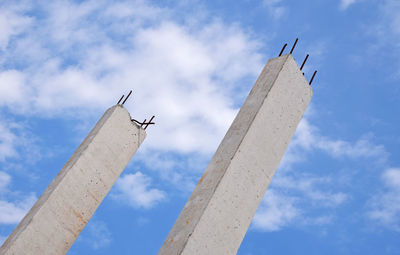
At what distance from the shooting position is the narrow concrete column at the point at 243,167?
3.37 m

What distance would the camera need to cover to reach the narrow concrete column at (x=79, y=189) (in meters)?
5.40

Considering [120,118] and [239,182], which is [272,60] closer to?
[239,182]

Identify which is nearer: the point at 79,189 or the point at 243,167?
the point at 243,167

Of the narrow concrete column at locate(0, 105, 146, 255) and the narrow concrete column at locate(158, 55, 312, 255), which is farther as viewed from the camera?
the narrow concrete column at locate(0, 105, 146, 255)

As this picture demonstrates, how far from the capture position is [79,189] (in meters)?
5.97

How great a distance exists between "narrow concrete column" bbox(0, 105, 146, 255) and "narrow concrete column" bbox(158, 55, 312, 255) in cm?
281

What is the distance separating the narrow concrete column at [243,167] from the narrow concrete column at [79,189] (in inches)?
111

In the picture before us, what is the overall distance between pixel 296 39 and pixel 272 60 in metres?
0.39

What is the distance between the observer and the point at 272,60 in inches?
183

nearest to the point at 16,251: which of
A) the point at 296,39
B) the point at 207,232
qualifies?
the point at 207,232

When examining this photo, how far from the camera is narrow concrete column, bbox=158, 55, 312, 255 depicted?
11.1 feet

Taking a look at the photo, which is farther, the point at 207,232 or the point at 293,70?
the point at 293,70

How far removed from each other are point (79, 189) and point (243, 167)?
124 inches

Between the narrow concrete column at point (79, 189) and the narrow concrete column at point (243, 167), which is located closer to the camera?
the narrow concrete column at point (243, 167)
